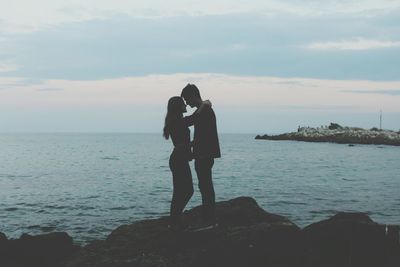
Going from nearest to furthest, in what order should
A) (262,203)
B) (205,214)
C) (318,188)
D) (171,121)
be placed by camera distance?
(171,121) → (205,214) → (262,203) → (318,188)

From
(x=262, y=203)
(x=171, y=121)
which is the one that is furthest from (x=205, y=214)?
(x=262, y=203)

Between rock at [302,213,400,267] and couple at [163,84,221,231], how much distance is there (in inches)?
79.0

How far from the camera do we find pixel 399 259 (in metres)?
7.99

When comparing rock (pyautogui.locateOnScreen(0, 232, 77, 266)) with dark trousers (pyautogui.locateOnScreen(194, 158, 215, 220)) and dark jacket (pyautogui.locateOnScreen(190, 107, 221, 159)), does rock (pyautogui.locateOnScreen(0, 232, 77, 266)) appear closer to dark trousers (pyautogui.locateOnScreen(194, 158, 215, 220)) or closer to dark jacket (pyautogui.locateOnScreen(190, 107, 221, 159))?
dark trousers (pyautogui.locateOnScreen(194, 158, 215, 220))

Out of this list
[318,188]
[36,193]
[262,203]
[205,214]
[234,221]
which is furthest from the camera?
[318,188]

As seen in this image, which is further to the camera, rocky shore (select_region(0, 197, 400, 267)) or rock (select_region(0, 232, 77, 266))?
rock (select_region(0, 232, 77, 266))

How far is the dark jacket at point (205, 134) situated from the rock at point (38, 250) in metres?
3.63

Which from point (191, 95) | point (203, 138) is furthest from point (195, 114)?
point (203, 138)

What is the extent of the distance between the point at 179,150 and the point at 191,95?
3.27ft

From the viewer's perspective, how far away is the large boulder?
7.57 meters

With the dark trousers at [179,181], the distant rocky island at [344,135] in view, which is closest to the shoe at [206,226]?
the dark trousers at [179,181]

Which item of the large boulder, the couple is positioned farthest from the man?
the large boulder

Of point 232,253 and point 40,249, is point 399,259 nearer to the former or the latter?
point 232,253

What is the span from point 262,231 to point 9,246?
5477 mm
